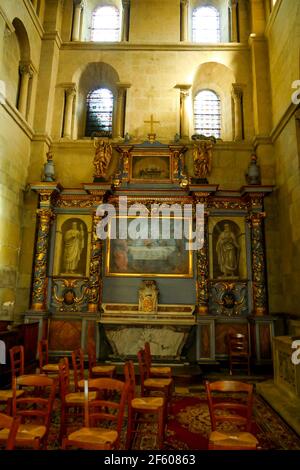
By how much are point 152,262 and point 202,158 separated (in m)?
3.19

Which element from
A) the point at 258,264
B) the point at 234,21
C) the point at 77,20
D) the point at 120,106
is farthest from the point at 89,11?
the point at 258,264

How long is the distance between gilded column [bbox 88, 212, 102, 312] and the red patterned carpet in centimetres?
372

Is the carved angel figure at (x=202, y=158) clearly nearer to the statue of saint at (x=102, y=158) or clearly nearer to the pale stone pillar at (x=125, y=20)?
the statue of saint at (x=102, y=158)

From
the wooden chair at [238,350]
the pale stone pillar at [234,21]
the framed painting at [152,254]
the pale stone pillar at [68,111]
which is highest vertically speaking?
the pale stone pillar at [234,21]

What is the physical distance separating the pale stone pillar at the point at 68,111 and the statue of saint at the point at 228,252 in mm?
5388

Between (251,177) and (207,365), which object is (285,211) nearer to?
(251,177)

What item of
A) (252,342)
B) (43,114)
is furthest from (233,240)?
(43,114)

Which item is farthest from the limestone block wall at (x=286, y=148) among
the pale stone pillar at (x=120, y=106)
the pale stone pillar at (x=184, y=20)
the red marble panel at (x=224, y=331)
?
the pale stone pillar at (x=120, y=106)

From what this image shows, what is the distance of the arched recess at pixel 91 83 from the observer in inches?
459

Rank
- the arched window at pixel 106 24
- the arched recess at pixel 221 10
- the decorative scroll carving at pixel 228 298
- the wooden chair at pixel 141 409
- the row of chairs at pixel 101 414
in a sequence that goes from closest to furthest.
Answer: the row of chairs at pixel 101 414 < the wooden chair at pixel 141 409 < the decorative scroll carving at pixel 228 298 < the arched recess at pixel 221 10 < the arched window at pixel 106 24

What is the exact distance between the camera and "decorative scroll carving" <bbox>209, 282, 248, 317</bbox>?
955 cm

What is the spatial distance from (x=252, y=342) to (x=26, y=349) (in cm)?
533

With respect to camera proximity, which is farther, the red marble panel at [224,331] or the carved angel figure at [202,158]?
the carved angel figure at [202,158]
